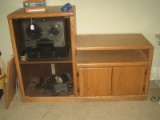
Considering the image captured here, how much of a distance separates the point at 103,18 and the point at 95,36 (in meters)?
0.21

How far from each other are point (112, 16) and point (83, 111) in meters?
1.02

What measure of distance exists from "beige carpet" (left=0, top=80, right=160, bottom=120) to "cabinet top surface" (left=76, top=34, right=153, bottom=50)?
58 cm

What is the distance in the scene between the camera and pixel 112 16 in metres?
1.95

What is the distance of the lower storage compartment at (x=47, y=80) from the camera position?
6.30 feet

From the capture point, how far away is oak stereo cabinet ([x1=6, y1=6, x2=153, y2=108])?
5.44 feet

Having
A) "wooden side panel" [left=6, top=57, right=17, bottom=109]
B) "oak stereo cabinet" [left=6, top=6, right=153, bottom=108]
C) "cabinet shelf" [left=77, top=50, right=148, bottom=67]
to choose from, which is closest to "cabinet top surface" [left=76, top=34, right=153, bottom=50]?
"oak stereo cabinet" [left=6, top=6, right=153, bottom=108]

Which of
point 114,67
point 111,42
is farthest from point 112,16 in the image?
point 114,67

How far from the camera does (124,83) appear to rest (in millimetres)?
1785

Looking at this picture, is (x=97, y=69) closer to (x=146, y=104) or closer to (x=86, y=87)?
(x=86, y=87)

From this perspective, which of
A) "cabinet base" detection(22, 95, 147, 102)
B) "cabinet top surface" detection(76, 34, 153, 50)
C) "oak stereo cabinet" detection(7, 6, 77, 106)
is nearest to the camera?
"oak stereo cabinet" detection(7, 6, 77, 106)

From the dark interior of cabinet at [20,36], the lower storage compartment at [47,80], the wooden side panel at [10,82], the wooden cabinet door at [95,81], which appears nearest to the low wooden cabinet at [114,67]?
the wooden cabinet door at [95,81]

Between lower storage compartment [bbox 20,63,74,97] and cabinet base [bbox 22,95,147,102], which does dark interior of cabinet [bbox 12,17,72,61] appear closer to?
lower storage compartment [bbox 20,63,74,97]

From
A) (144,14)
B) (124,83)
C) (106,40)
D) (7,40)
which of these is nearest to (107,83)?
(124,83)

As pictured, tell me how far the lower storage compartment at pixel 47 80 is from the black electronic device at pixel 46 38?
9.6 inches
